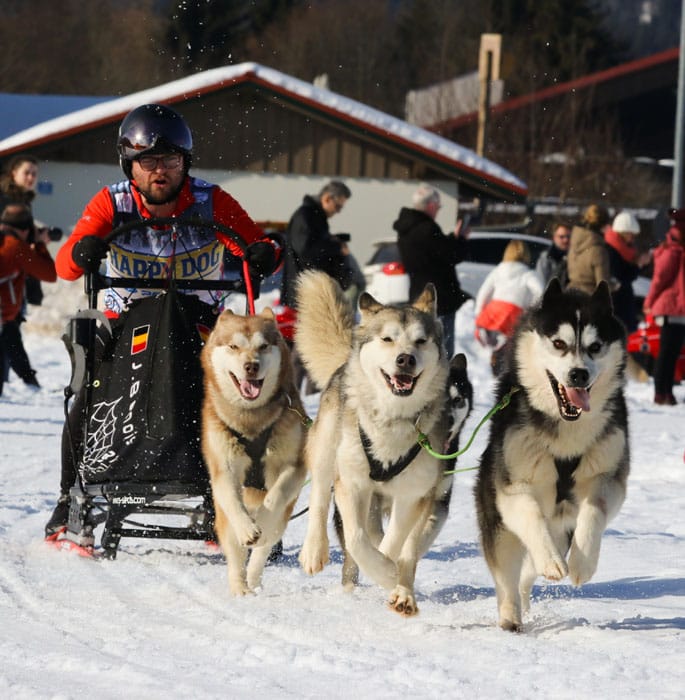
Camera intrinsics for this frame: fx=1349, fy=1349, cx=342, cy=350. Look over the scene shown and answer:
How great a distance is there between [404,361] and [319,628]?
0.83 meters

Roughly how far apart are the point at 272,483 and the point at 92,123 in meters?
14.1

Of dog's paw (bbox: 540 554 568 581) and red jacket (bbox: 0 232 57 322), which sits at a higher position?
red jacket (bbox: 0 232 57 322)

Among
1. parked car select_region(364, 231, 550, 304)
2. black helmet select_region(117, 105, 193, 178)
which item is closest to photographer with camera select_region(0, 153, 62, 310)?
parked car select_region(364, 231, 550, 304)

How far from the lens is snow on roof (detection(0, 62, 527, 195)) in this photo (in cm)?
1769

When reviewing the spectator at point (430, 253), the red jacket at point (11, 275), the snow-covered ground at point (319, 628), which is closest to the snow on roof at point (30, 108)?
the red jacket at point (11, 275)

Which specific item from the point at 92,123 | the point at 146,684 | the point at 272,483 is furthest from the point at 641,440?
the point at 92,123

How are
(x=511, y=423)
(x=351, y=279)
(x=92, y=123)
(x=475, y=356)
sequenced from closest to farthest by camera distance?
(x=511, y=423) < (x=351, y=279) < (x=475, y=356) < (x=92, y=123)

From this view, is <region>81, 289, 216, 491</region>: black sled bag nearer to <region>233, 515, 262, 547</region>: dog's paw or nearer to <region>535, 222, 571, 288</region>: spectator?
<region>233, 515, 262, 547</region>: dog's paw

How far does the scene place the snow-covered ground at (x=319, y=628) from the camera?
3.22m

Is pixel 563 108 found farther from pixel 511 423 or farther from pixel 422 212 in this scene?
pixel 511 423

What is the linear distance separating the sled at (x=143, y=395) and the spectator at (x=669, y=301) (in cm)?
606

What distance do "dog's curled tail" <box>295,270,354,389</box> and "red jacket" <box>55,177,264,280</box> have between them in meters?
0.30

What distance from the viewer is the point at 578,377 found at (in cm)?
385

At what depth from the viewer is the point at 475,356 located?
13.1 meters
